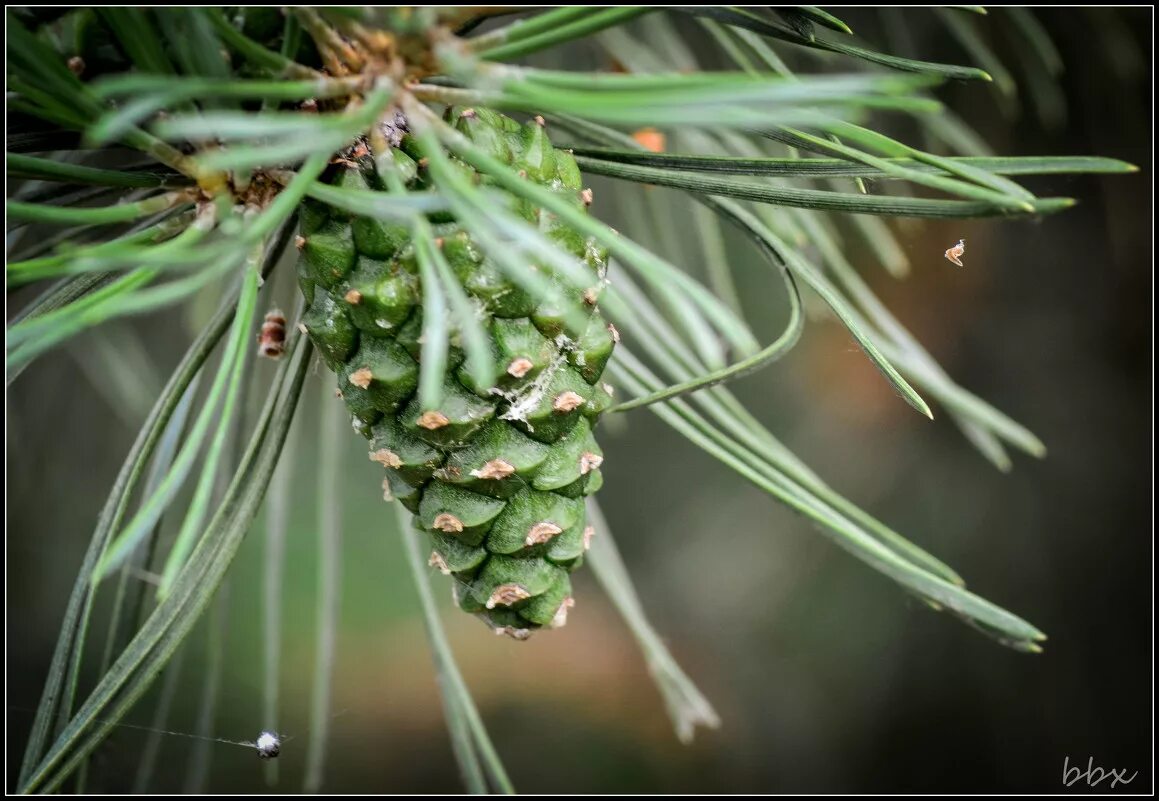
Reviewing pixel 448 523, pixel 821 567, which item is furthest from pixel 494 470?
pixel 821 567

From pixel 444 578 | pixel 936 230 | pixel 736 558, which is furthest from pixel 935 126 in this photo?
pixel 444 578

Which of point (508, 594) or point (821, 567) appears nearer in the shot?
point (508, 594)

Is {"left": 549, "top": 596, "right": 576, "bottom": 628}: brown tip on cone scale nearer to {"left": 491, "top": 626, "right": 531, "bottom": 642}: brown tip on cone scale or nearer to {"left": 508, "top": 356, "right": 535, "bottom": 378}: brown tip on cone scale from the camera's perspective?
{"left": 491, "top": 626, "right": 531, "bottom": 642}: brown tip on cone scale

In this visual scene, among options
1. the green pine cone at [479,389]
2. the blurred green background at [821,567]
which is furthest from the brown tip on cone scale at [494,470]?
the blurred green background at [821,567]

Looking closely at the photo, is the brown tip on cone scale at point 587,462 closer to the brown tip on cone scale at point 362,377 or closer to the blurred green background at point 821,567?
the brown tip on cone scale at point 362,377

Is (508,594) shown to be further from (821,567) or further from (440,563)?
(821,567)
